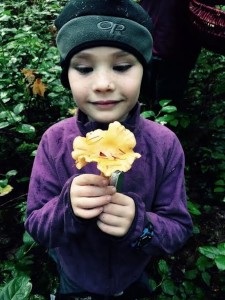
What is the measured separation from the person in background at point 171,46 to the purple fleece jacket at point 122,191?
1.25m

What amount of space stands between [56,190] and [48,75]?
1357 mm

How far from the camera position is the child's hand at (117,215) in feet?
3.36

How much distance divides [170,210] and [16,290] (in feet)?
1.85

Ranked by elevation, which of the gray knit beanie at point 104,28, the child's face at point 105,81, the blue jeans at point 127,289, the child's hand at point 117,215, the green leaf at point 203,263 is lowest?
the green leaf at point 203,263

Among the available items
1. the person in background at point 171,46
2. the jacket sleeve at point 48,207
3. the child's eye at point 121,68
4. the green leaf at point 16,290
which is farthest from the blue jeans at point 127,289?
the person in background at point 171,46

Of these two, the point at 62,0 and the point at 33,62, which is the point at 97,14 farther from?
the point at 62,0

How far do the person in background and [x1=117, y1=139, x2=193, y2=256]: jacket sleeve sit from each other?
1.29 m

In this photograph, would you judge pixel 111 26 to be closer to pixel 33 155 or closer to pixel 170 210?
pixel 170 210

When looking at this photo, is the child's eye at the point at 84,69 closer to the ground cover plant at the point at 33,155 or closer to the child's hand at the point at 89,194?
the child's hand at the point at 89,194

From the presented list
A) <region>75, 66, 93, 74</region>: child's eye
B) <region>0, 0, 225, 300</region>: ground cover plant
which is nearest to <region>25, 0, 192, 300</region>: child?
<region>75, 66, 93, 74</region>: child's eye

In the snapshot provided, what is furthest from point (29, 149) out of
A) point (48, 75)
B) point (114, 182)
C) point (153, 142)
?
point (114, 182)

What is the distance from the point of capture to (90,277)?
138 cm

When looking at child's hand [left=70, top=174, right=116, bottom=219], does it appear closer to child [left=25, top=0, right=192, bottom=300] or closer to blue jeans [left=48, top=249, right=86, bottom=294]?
child [left=25, top=0, right=192, bottom=300]

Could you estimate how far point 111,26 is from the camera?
110 cm
